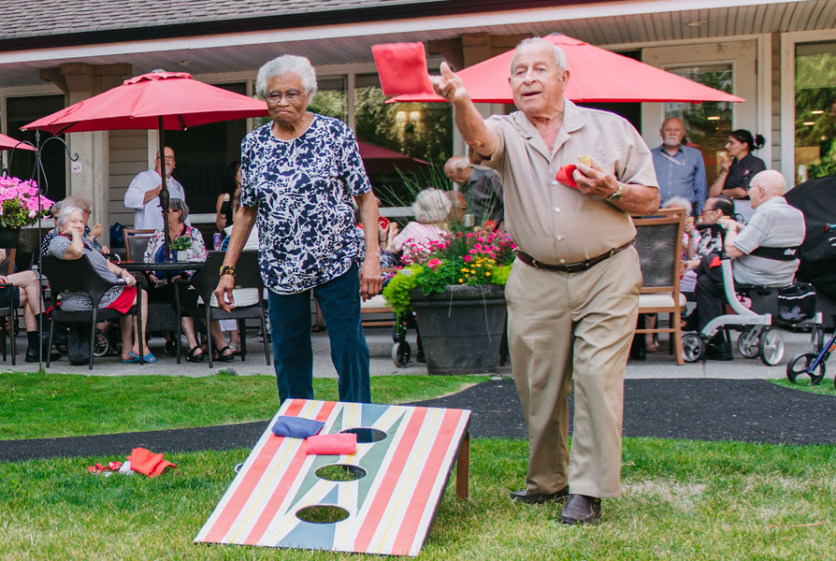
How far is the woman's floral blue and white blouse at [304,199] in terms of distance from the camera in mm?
3877

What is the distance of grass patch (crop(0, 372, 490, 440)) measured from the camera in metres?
5.33

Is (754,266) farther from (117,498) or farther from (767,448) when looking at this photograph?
(117,498)

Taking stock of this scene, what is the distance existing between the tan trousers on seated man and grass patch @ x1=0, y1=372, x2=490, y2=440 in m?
2.30

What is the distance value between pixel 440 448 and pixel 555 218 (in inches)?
35.4

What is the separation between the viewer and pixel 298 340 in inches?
158

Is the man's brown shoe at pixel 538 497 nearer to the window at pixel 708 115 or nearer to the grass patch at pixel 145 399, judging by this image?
the grass patch at pixel 145 399

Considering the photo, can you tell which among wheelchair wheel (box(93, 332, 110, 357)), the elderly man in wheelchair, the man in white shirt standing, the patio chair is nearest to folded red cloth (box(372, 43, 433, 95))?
the patio chair

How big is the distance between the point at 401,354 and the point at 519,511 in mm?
3990

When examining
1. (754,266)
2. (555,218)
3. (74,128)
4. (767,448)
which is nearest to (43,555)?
(555,218)

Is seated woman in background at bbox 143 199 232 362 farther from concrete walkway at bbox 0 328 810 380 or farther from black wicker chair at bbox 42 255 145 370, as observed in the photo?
black wicker chair at bbox 42 255 145 370

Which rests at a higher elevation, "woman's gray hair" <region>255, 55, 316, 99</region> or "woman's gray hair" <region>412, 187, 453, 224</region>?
"woman's gray hair" <region>255, 55, 316, 99</region>

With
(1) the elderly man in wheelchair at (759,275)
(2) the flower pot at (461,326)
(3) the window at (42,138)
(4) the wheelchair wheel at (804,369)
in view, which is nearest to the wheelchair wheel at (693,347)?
(1) the elderly man in wheelchair at (759,275)

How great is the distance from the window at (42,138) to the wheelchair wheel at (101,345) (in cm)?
442

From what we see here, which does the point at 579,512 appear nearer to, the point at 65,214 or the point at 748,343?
the point at 748,343
